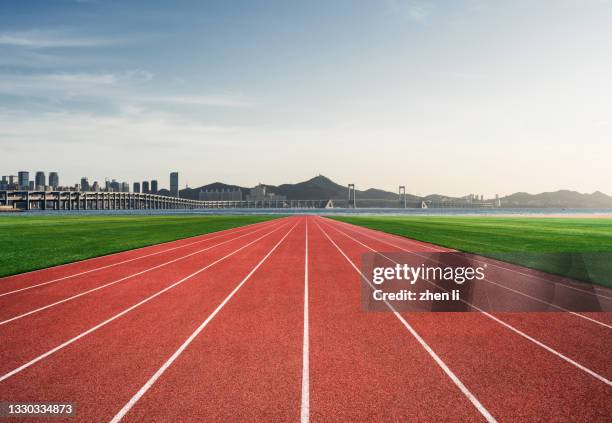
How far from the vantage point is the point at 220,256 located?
17.6 metres

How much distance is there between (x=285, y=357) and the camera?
6.36 m

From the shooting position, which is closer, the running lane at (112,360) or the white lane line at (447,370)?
the white lane line at (447,370)

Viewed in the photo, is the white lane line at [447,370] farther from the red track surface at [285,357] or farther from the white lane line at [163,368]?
the white lane line at [163,368]

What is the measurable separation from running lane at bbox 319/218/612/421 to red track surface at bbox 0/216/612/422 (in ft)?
0.08

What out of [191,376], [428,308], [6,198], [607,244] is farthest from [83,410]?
[6,198]

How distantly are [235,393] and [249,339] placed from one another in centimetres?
198

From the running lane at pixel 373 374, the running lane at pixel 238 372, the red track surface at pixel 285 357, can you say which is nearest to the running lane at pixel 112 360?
the red track surface at pixel 285 357

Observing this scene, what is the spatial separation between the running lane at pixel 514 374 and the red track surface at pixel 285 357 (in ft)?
0.08

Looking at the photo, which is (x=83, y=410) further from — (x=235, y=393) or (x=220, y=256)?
(x=220, y=256)

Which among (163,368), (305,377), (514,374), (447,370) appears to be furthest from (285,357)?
(514,374)

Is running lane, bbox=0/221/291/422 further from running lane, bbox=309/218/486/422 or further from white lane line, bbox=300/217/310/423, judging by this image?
running lane, bbox=309/218/486/422

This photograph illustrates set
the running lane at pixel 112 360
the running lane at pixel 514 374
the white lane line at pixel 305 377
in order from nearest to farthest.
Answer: the white lane line at pixel 305 377 < the running lane at pixel 514 374 < the running lane at pixel 112 360

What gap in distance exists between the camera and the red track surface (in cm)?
488

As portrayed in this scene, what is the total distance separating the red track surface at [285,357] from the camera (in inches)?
192
